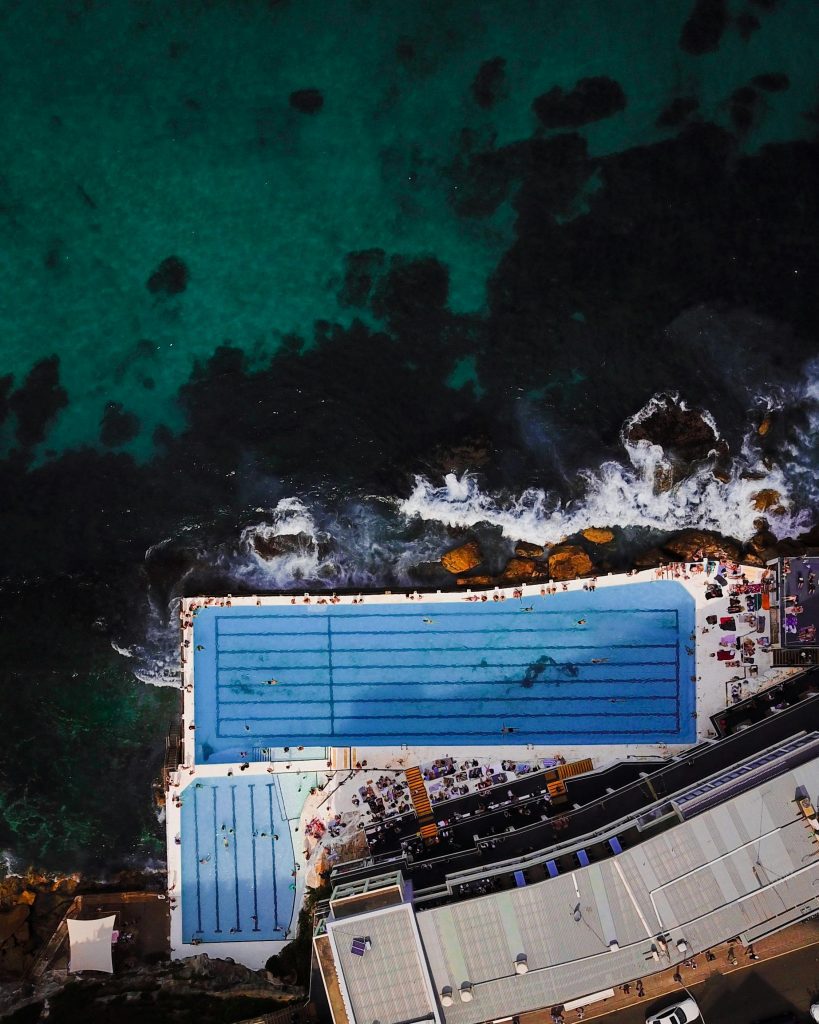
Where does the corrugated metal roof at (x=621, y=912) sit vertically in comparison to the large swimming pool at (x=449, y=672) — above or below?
below

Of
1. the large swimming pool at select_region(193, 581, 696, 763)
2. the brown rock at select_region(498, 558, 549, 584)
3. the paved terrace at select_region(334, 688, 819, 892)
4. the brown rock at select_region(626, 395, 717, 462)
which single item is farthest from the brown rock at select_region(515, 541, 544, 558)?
the paved terrace at select_region(334, 688, 819, 892)

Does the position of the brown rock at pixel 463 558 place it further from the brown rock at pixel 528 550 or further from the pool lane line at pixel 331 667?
the pool lane line at pixel 331 667

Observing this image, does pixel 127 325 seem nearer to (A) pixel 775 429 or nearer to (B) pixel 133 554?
(B) pixel 133 554

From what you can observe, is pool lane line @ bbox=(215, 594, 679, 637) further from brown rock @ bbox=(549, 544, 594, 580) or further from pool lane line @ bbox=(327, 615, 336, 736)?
brown rock @ bbox=(549, 544, 594, 580)

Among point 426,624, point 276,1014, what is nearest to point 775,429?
point 426,624

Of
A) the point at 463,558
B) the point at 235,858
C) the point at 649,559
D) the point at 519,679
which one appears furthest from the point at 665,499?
the point at 235,858

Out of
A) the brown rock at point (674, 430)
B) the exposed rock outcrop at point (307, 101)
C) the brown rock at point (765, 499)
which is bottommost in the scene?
the brown rock at point (765, 499)

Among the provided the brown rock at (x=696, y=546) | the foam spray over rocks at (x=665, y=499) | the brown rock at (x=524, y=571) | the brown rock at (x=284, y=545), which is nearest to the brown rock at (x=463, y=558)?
the brown rock at (x=524, y=571)

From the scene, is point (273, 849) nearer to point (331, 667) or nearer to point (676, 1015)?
point (331, 667)
